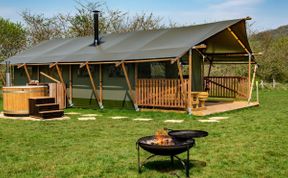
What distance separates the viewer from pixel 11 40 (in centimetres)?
3659

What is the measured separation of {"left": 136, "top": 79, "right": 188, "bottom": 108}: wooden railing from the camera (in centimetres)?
1322

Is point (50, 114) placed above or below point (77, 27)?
below

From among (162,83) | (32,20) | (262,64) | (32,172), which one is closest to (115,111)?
(162,83)

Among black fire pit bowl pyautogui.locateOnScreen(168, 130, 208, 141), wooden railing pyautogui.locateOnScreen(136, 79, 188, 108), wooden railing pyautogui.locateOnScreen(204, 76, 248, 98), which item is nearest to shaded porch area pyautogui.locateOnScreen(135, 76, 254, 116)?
wooden railing pyautogui.locateOnScreen(136, 79, 188, 108)

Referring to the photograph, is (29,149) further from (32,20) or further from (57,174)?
(32,20)

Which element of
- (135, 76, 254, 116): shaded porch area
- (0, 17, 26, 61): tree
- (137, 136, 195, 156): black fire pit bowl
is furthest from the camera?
(0, 17, 26, 61): tree

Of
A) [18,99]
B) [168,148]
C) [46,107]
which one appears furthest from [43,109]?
[168,148]

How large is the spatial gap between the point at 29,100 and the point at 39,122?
1.48m

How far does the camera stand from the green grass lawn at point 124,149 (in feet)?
19.5

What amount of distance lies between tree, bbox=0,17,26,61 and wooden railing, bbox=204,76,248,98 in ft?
76.0

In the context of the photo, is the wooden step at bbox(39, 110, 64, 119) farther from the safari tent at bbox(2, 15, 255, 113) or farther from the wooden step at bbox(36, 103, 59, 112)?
the safari tent at bbox(2, 15, 255, 113)

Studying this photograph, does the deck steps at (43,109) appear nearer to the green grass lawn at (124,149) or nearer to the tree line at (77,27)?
the green grass lawn at (124,149)

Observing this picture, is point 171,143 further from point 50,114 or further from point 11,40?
point 11,40

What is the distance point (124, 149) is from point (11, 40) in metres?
32.0
